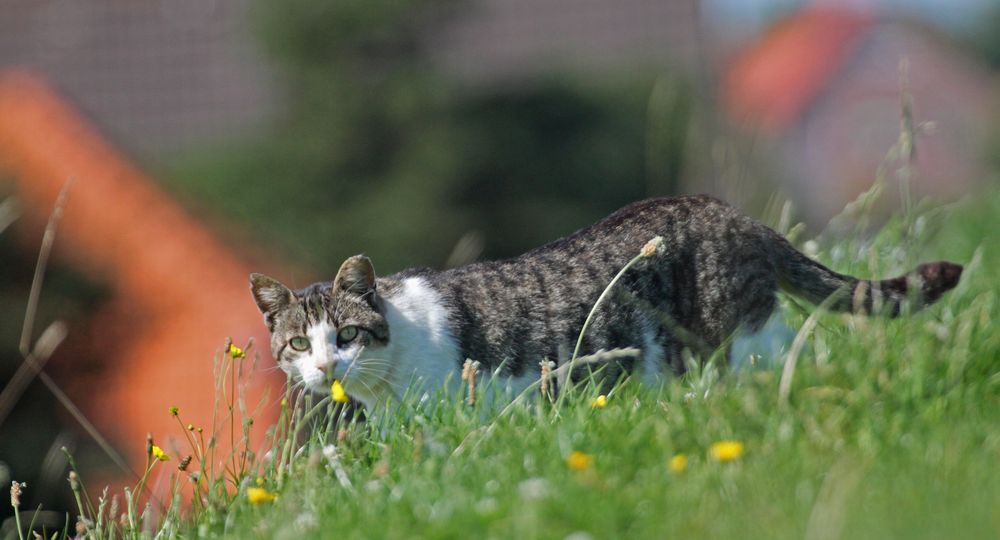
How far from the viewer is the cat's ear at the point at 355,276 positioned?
16.3 feet

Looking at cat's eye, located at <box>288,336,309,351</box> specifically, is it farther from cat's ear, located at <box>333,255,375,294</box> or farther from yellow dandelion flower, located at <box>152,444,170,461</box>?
yellow dandelion flower, located at <box>152,444,170,461</box>

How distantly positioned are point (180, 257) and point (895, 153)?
6152 mm

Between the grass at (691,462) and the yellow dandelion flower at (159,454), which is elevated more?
the grass at (691,462)

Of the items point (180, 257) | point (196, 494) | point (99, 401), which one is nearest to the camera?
point (196, 494)

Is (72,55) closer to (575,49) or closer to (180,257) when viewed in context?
(575,49)

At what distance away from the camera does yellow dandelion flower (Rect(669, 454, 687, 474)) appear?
3.14 m

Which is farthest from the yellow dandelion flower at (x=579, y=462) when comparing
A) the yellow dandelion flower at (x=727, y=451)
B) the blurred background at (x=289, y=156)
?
the blurred background at (x=289, y=156)

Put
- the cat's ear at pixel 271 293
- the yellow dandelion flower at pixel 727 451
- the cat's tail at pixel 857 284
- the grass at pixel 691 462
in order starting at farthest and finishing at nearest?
the cat's ear at pixel 271 293
the cat's tail at pixel 857 284
the yellow dandelion flower at pixel 727 451
the grass at pixel 691 462

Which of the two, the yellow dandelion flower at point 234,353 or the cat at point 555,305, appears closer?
the yellow dandelion flower at point 234,353

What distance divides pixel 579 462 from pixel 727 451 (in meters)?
0.35

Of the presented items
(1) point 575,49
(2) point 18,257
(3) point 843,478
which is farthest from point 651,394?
(1) point 575,49

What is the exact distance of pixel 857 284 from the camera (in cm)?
466

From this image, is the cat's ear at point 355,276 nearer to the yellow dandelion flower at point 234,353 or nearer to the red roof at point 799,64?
the yellow dandelion flower at point 234,353

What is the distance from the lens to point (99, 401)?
9180 millimetres
